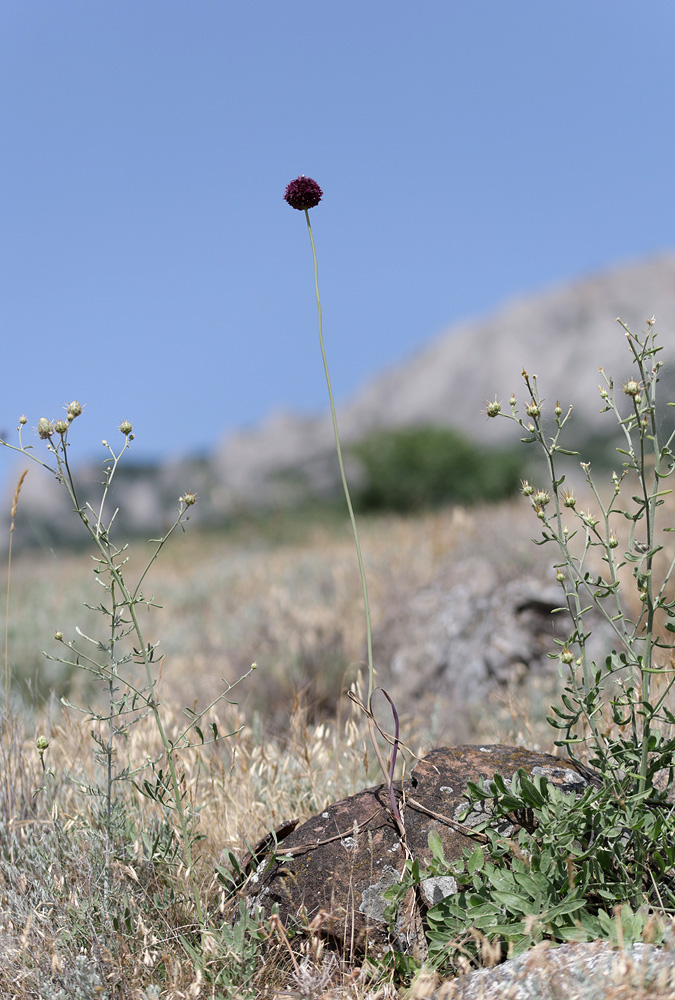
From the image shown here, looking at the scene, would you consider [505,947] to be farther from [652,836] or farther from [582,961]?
[652,836]

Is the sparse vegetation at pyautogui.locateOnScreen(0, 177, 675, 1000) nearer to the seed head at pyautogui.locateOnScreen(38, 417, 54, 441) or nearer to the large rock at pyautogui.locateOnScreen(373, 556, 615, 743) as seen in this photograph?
the seed head at pyautogui.locateOnScreen(38, 417, 54, 441)

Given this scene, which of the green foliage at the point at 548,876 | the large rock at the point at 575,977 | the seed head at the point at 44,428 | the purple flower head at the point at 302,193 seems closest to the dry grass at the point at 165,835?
the large rock at the point at 575,977

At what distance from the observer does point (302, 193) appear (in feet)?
7.08

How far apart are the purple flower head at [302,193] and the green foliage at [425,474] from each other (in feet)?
46.7

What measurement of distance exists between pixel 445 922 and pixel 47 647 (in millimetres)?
5987

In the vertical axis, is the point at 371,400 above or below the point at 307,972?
above

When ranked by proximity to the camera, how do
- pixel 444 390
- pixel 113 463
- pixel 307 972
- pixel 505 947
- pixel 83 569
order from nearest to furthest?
pixel 307 972
pixel 505 947
pixel 113 463
pixel 83 569
pixel 444 390

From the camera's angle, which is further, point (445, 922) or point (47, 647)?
point (47, 647)

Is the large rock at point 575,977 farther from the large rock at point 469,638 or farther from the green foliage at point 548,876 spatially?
the large rock at point 469,638

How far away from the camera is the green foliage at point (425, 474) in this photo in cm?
1680

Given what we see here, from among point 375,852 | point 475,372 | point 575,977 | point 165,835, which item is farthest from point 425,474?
point 475,372

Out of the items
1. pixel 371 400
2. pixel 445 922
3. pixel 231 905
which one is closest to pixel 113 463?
pixel 231 905

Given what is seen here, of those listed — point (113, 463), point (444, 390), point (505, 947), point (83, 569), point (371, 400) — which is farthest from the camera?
point (371, 400)

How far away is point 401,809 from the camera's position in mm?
2170
